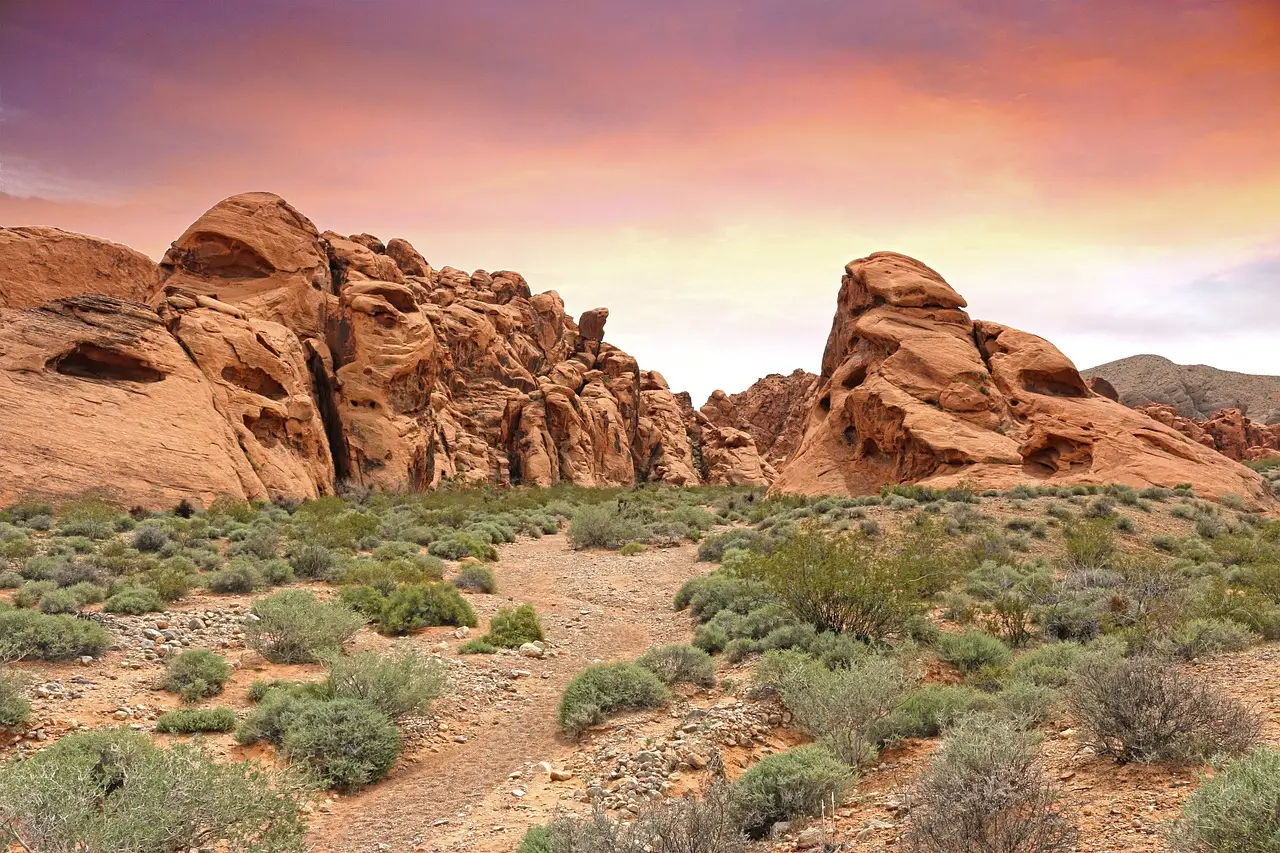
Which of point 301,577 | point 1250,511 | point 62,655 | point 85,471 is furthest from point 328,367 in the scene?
point 1250,511

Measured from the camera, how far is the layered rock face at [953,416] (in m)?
26.3

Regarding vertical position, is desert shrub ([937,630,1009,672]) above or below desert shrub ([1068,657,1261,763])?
below

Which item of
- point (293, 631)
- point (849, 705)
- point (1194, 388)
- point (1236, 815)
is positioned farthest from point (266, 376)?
point (1194, 388)

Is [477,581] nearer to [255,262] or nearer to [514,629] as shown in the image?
[514,629]

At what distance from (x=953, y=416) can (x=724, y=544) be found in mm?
13675

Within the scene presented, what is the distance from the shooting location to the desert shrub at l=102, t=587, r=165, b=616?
35.7 feet

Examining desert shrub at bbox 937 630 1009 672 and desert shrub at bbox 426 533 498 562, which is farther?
desert shrub at bbox 426 533 498 562

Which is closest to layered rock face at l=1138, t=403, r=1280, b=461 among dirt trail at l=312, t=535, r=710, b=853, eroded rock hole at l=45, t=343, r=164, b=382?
dirt trail at l=312, t=535, r=710, b=853

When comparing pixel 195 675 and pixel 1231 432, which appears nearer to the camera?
pixel 195 675

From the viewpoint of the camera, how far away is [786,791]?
553cm

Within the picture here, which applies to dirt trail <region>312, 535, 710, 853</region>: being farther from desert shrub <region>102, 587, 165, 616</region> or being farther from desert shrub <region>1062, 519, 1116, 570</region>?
desert shrub <region>1062, 519, 1116, 570</region>

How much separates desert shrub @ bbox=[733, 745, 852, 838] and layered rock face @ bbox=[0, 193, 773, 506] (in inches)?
791

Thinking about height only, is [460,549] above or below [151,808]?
below

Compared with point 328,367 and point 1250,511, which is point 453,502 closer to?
point 328,367
